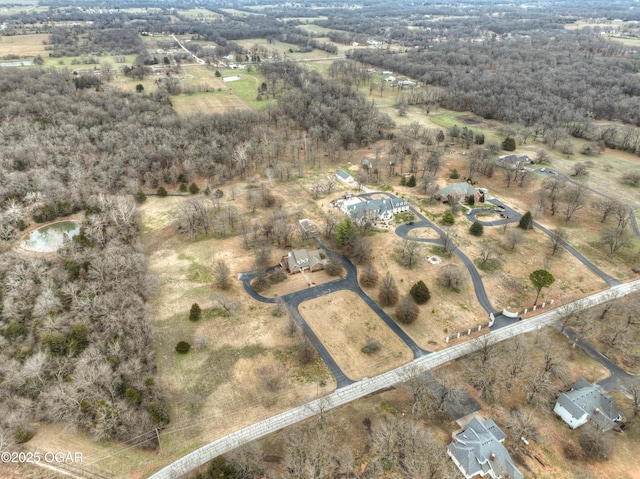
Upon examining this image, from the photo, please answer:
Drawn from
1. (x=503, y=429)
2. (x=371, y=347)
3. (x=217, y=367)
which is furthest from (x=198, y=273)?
(x=503, y=429)

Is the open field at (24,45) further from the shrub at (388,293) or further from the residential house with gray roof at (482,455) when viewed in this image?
the residential house with gray roof at (482,455)

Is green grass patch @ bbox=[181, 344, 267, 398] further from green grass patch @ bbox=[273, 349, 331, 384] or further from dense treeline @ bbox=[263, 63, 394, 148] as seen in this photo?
dense treeline @ bbox=[263, 63, 394, 148]

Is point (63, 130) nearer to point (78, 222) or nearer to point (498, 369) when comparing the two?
point (78, 222)

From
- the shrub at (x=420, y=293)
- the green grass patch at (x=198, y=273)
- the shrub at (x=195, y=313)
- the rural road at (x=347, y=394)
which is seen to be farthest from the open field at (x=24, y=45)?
the rural road at (x=347, y=394)

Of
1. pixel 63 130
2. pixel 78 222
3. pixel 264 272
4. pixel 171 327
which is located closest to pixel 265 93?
pixel 63 130

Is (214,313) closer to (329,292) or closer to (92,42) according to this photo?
(329,292)

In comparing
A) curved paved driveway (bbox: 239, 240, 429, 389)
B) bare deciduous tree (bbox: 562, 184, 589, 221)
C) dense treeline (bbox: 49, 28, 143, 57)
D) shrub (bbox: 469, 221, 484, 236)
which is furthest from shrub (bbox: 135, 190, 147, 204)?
dense treeline (bbox: 49, 28, 143, 57)
